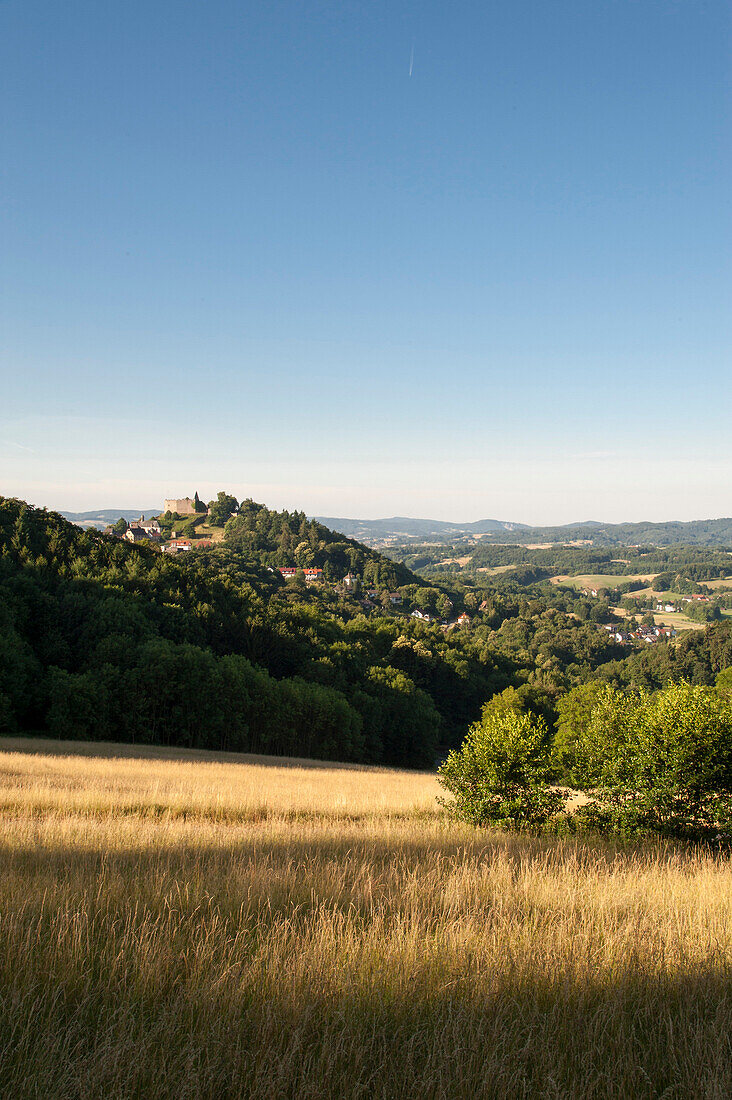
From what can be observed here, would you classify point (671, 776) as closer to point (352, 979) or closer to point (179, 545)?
point (352, 979)

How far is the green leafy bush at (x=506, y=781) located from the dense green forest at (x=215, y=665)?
33.0m

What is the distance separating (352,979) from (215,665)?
1791 inches

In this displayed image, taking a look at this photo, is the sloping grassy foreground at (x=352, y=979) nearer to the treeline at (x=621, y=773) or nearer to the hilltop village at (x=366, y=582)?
the treeline at (x=621, y=773)

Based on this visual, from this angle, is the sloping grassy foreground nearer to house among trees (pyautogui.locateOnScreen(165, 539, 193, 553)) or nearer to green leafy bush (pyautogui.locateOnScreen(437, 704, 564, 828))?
green leafy bush (pyautogui.locateOnScreen(437, 704, 564, 828))

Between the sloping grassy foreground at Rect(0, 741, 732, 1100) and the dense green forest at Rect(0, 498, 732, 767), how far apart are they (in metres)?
37.2

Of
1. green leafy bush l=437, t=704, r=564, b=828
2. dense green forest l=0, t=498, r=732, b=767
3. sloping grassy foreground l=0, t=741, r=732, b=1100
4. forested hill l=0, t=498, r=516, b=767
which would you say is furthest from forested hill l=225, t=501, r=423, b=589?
sloping grassy foreground l=0, t=741, r=732, b=1100

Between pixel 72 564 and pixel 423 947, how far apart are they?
65.0m

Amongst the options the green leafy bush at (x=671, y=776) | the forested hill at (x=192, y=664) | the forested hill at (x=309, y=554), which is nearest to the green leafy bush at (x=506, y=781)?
the green leafy bush at (x=671, y=776)

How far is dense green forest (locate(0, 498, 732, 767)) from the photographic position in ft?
140

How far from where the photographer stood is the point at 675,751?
1157cm

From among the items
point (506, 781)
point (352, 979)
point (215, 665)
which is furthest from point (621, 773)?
point (215, 665)

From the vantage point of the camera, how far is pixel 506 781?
1244cm

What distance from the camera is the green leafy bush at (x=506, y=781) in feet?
40.0

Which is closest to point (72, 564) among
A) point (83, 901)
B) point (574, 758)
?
point (574, 758)
